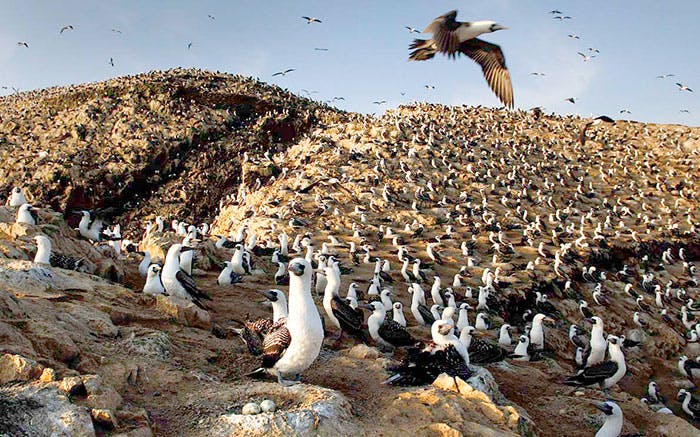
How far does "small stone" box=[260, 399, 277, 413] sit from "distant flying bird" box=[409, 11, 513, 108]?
5.62 meters

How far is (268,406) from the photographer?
513cm

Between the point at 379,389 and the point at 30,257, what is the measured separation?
776 cm

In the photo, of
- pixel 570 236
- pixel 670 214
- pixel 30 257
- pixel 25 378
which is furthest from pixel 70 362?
pixel 670 214

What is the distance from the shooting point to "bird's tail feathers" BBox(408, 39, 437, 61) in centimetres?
825

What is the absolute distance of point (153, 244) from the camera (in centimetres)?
1526

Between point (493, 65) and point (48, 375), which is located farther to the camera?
point (493, 65)

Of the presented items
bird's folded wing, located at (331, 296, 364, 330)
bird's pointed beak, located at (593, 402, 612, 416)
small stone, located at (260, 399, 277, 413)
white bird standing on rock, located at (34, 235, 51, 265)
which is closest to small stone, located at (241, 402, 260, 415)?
small stone, located at (260, 399, 277, 413)

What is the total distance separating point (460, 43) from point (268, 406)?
643 cm

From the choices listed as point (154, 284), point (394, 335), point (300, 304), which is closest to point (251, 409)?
point (300, 304)

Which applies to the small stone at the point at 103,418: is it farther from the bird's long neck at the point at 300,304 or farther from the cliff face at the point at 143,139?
the cliff face at the point at 143,139

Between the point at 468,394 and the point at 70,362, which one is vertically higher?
the point at 70,362

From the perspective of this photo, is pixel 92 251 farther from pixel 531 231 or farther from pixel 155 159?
pixel 155 159

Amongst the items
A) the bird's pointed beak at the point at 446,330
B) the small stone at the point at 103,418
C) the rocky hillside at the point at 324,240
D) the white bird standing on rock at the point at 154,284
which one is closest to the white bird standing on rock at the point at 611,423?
the rocky hillside at the point at 324,240

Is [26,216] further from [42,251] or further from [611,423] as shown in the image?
[611,423]
